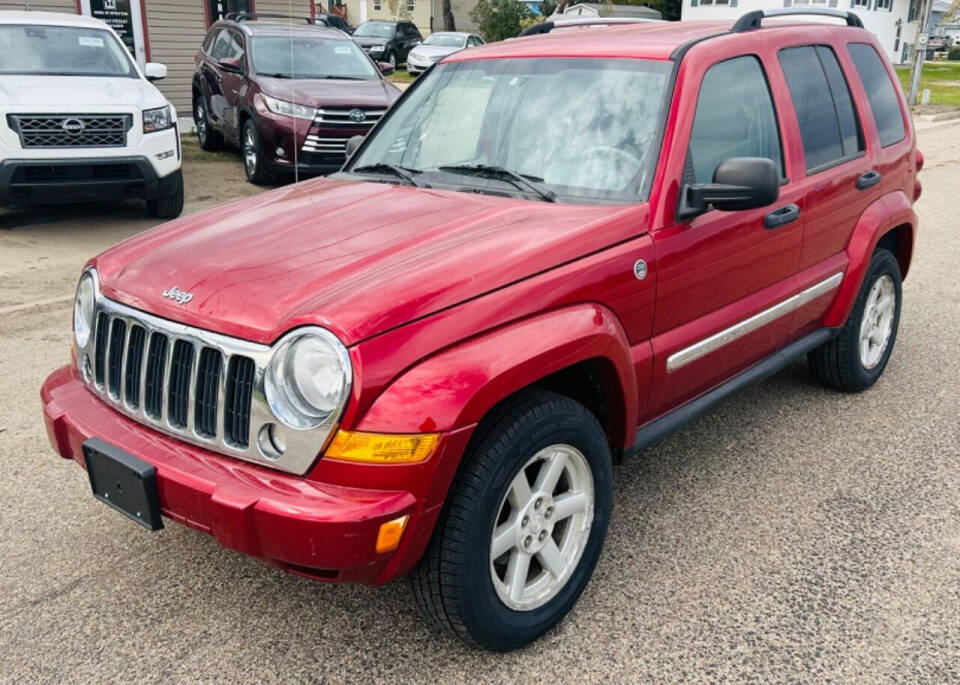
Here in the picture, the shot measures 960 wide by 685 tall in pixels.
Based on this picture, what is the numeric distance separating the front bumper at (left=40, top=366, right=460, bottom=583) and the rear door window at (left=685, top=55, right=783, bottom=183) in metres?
1.63

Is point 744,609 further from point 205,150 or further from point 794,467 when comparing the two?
point 205,150

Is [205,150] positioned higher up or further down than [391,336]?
further down

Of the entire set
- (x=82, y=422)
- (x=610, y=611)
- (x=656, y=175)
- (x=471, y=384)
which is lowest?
(x=610, y=611)

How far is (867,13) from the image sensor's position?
40.1 m

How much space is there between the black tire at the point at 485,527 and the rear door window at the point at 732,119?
1130mm

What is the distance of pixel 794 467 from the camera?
157 inches

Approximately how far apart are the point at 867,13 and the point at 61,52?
1553 inches

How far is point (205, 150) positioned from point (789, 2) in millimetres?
30596

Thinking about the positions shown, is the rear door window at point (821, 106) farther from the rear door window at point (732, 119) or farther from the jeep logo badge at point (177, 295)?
the jeep logo badge at point (177, 295)

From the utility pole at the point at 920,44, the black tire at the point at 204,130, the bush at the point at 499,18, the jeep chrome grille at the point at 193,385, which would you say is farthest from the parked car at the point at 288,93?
the bush at the point at 499,18

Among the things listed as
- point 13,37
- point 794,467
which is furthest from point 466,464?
point 13,37

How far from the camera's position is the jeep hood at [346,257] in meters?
2.47

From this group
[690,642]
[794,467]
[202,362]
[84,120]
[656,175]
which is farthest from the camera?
[84,120]

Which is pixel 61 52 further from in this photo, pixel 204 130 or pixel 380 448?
pixel 380 448
